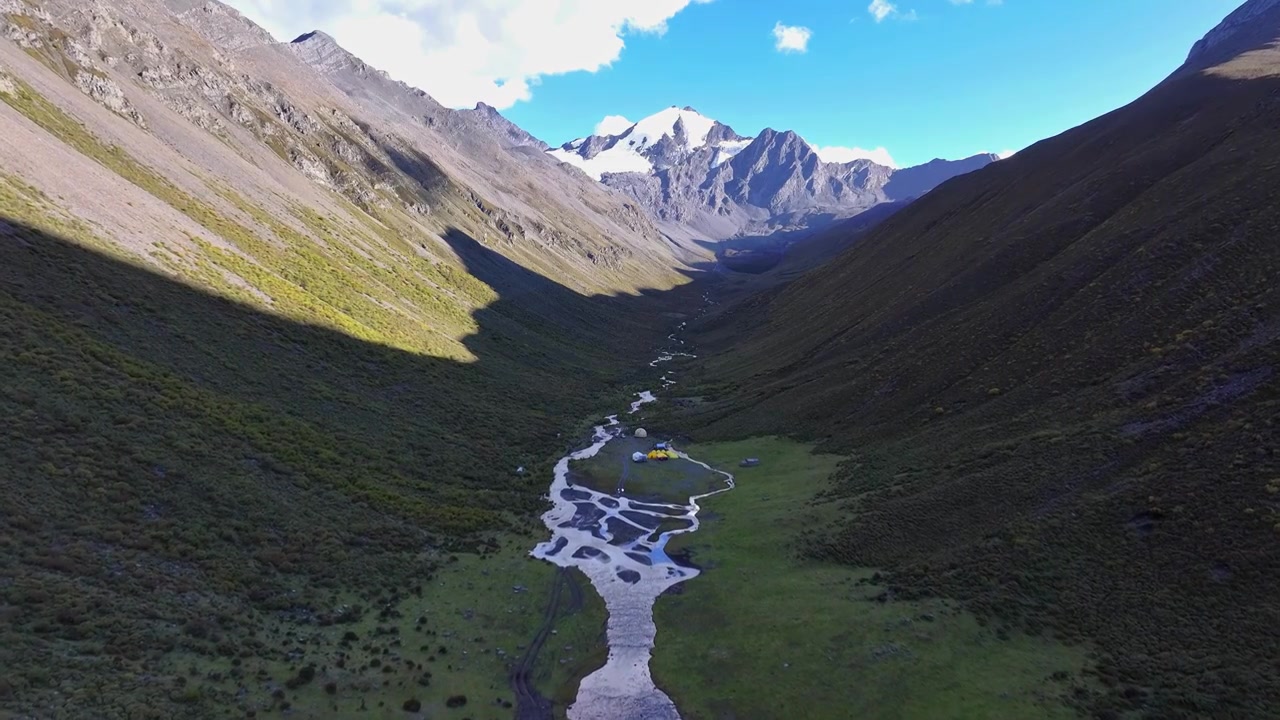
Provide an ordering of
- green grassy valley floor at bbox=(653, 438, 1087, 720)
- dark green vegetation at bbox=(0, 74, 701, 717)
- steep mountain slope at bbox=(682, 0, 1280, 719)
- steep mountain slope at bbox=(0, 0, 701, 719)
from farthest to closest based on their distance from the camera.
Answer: steep mountain slope at bbox=(682, 0, 1280, 719) → green grassy valley floor at bbox=(653, 438, 1087, 720) → steep mountain slope at bbox=(0, 0, 701, 719) → dark green vegetation at bbox=(0, 74, 701, 717)

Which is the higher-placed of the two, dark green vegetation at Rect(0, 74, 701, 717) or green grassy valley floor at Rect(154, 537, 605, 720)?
dark green vegetation at Rect(0, 74, 701, 717)

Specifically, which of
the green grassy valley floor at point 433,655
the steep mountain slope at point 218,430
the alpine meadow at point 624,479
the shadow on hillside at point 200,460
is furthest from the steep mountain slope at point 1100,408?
the shadow on hillside at point 200,460

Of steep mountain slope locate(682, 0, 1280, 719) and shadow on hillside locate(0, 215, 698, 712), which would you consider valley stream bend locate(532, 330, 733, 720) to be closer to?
shadow on hillside locate(0, 215, 698, 712)

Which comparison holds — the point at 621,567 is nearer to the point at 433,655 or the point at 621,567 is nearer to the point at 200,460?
the point at 433,655

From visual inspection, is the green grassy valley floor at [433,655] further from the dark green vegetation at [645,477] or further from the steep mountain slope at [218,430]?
the dark green vegetation at [645,477]

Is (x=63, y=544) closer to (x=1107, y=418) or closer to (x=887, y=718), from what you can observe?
(x=887, y=718)

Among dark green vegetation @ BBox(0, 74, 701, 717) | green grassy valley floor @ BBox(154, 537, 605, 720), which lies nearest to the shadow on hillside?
dark green vegetation @ BBox(0, 74, 701, 717)
